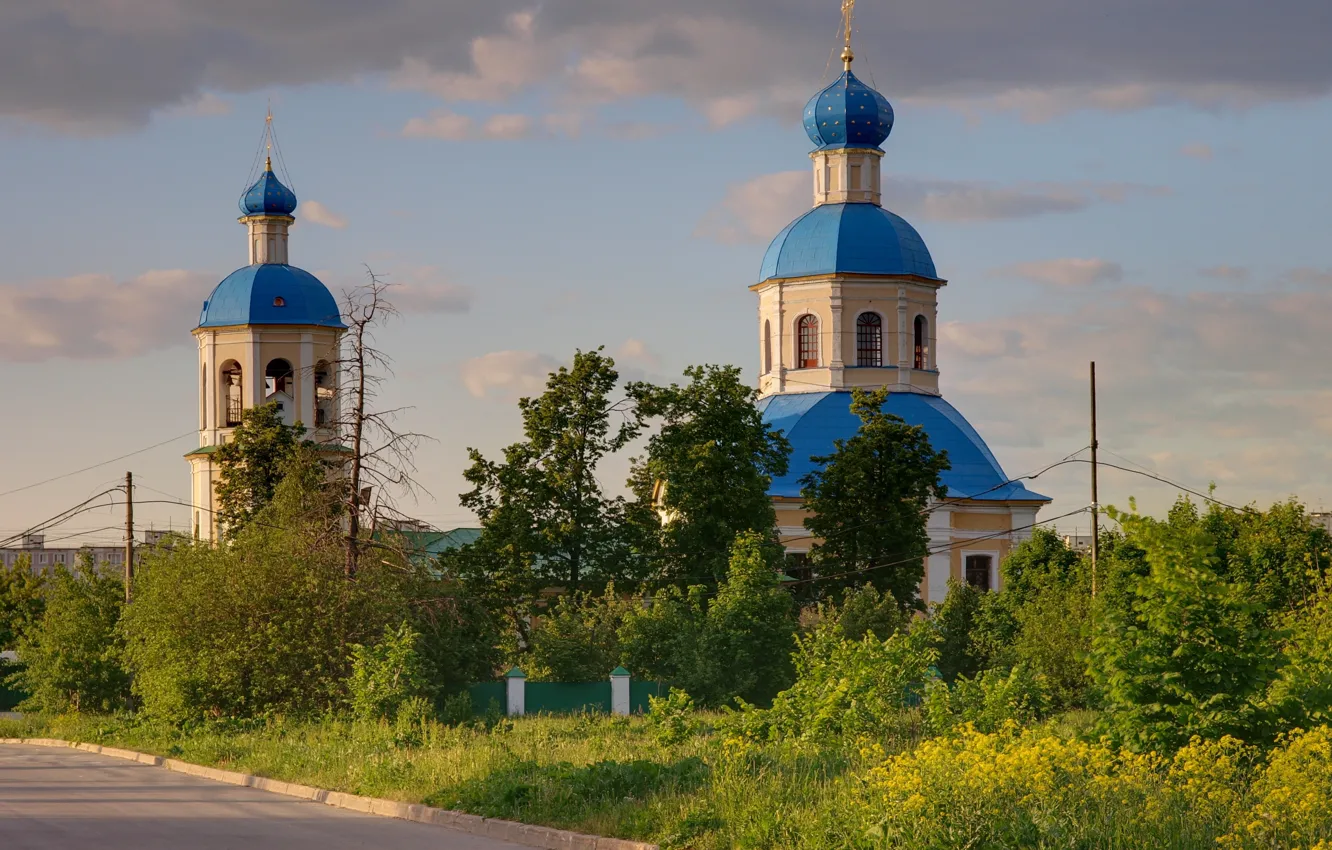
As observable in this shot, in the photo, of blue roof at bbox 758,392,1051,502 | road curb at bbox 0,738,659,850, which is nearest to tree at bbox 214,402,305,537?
blue roof at bbox 758,392,1051,502

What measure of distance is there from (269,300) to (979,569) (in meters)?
22.0

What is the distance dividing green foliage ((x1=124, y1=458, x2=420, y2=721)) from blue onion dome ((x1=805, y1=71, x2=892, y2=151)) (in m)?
29.4

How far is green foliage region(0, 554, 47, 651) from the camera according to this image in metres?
52.8

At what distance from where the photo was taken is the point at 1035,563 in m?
41.5

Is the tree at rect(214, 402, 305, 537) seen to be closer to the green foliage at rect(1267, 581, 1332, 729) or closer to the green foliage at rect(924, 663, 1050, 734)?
the green foliage at rect(924, 663, 1050, 734)

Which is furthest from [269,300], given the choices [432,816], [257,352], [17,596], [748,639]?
[432,816]

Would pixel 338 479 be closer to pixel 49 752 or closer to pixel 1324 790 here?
pixel 49 752

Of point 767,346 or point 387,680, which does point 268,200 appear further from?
point 387,680

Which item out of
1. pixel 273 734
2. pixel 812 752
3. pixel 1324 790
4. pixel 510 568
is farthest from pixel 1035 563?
pixel 1324 790

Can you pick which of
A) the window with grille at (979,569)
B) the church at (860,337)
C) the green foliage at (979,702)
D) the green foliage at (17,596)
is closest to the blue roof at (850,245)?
the church at (860,337)

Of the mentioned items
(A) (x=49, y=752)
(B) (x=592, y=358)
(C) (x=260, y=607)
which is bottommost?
(A) (x=49, y=752)

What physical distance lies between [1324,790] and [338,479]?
1994cm

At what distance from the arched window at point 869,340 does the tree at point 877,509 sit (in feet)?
26.1

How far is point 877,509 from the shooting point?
4400 cm
